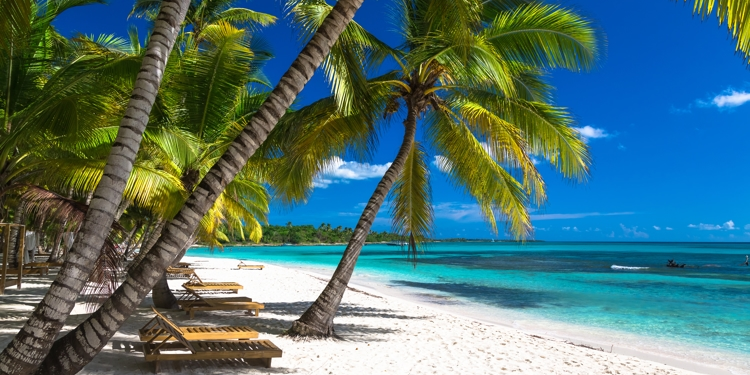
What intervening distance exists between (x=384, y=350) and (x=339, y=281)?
1209 mm

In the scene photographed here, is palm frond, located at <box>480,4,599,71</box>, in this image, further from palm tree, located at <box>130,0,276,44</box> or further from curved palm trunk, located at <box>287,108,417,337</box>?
palm tree, located at <box>130,0,276,44</box>

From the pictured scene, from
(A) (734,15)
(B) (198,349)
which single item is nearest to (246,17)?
(B) (198,349)

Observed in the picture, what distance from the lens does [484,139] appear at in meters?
9.11

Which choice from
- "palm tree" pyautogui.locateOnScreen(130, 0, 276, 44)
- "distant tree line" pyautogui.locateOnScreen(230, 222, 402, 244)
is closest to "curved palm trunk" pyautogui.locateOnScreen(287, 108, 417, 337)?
"palm tree" pyautogui.locateOnScreen(130, 0, 276, 44)

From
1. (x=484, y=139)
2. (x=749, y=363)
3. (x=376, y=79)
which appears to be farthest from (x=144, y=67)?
(x=749, y=363)

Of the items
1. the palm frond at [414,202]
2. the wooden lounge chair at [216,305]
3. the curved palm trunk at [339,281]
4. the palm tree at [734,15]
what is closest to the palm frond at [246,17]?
the palm frond at [414,202]

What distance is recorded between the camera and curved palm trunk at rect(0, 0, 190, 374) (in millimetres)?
3598

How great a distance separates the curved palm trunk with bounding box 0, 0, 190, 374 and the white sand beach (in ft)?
6.57

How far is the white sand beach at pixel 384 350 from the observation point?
240 inches

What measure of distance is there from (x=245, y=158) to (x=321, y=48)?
108 centimetres

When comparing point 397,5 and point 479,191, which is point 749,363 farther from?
point 397,5

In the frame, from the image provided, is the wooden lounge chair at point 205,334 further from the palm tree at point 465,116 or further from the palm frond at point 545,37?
the palm frond at point 545,37

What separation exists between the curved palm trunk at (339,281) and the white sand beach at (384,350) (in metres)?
0.30

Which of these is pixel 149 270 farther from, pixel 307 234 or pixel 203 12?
pixel 307 234
